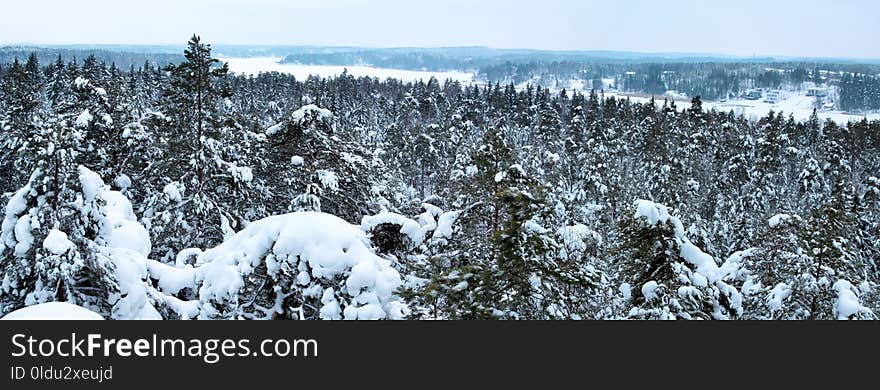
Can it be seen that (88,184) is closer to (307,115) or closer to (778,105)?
(307,115)

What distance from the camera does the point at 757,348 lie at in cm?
661

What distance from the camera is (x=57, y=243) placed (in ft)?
24.5

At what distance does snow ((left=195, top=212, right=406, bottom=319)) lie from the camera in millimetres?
7375

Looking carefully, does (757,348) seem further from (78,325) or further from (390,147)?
(390,147)

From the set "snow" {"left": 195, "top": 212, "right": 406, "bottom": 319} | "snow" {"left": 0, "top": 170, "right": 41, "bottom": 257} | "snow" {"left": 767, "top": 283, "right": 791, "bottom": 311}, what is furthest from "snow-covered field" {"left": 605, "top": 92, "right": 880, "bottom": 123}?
"snow" {"left": 0, "top": 170, "right": 41, "bottom": 257}

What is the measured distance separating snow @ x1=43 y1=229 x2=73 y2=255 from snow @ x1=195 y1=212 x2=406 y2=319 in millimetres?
1606

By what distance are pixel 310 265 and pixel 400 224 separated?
7.74 feet

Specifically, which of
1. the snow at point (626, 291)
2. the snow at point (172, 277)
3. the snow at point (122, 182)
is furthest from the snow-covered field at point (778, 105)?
the snow at point (172, 277)

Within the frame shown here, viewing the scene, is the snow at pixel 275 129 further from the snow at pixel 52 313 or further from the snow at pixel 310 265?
the snow at pixel 52 313

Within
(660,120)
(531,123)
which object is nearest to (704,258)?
(660,120)

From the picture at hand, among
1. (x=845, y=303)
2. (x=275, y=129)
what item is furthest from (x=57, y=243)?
(x=845, y=303)

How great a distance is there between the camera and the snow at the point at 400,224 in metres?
9.16

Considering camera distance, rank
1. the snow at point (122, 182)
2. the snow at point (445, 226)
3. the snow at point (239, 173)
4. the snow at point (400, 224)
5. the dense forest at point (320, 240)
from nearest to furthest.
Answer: the dense forest at point (320, 240) → the snow at point (400, 224) → the snow at point (445, 226) → the snow at point (239, 173) → the snow at point (122, 182)

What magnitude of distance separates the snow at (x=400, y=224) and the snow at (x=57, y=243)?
3828 mm
